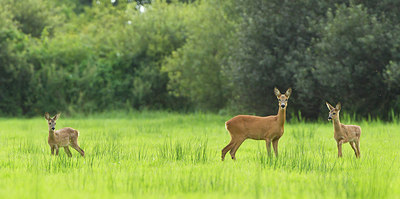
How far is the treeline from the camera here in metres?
21.0

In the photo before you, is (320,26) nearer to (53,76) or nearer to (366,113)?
(366,113)

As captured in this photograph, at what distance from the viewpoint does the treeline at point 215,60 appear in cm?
2095

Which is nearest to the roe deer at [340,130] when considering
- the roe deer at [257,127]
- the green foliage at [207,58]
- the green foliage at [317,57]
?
the roe deer at [257,127]

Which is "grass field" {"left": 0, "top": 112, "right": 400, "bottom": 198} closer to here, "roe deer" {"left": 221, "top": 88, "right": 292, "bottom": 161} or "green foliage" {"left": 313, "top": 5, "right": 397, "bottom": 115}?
"roe deer" {"left": 221, "top": 88, "right": 292, "bottom": 161}

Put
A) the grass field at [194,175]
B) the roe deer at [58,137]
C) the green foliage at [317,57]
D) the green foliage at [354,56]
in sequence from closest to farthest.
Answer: the grass field at [194,175] → the roe deer at [58,137] → the green foliage at [354,56] → the green foliage at [317,57]

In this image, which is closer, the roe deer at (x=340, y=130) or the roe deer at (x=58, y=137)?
the roe deer at (x=340, y=130)

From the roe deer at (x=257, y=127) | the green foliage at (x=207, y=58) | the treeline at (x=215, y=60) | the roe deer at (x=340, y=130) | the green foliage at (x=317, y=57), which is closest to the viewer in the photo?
the roe deer at (x=257, y=127)

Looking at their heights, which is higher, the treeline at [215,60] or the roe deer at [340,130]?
the treeline at [215,60]

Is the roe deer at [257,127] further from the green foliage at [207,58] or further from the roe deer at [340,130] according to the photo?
the green foliage at [207,58]

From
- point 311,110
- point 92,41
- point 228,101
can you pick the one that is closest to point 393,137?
point 311,110

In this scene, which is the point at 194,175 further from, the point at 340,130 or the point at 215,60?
the point at 215,60

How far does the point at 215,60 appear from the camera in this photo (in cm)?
2795

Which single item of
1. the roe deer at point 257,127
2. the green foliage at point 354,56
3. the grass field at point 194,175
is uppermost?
the green foliage at point 354,56

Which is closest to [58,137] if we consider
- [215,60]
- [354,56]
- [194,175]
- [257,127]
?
[194,175]
